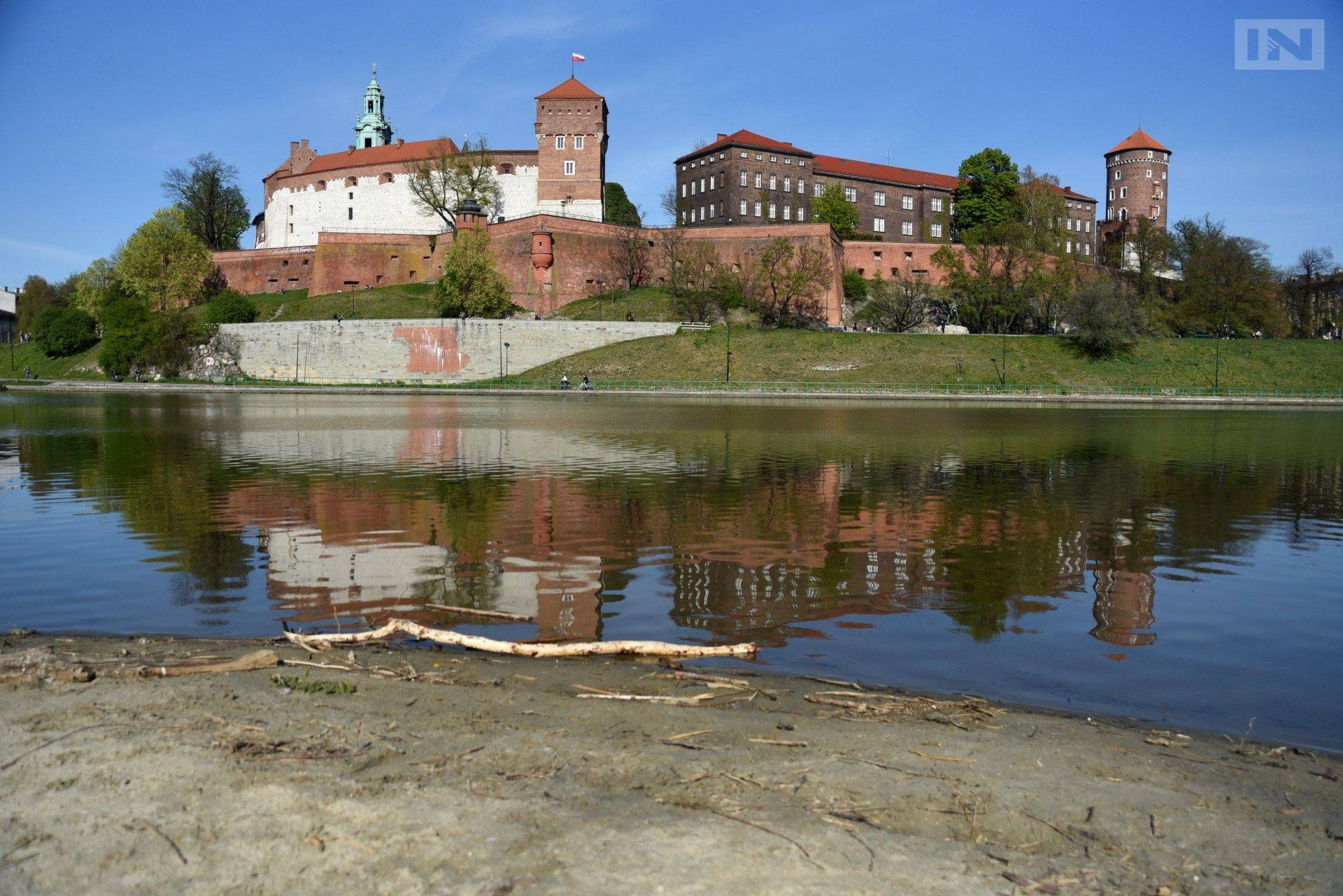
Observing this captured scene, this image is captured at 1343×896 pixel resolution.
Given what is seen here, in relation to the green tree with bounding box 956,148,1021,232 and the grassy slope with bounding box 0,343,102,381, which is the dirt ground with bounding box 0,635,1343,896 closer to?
the grassy slope with bounding box 0,343,102,381

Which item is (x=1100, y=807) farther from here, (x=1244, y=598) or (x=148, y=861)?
(x=1244, y=598)

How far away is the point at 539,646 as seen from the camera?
6.59m

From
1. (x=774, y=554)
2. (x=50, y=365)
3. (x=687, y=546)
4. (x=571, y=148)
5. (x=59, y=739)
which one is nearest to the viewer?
(x=59, y=739)

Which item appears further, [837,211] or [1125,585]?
[837,211]

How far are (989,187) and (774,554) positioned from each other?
86.8 metres

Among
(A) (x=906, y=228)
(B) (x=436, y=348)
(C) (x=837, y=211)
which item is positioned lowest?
(B) (x=436, y=348)

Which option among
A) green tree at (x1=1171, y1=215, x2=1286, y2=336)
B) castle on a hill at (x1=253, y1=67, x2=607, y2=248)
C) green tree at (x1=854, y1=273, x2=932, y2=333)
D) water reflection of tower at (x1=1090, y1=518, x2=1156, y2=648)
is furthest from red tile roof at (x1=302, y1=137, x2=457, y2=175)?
water reflection of tower at (x1=1090, y1=518, x2=1156, y2=648)

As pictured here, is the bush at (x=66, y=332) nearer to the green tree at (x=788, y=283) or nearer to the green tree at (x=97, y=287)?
the green tree at (x=97, y=287)

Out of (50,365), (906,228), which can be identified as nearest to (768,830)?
(50,365)

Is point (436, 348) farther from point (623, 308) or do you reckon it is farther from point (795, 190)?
point (795, 190)

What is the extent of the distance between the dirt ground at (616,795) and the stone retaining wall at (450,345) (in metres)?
61.2

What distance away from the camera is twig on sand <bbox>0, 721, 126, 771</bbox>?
13.9ft

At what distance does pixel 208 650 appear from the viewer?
6441 millimetres

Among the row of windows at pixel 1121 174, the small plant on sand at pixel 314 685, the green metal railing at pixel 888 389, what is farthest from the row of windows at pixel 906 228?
the small plant on sand at pixel 314 685
